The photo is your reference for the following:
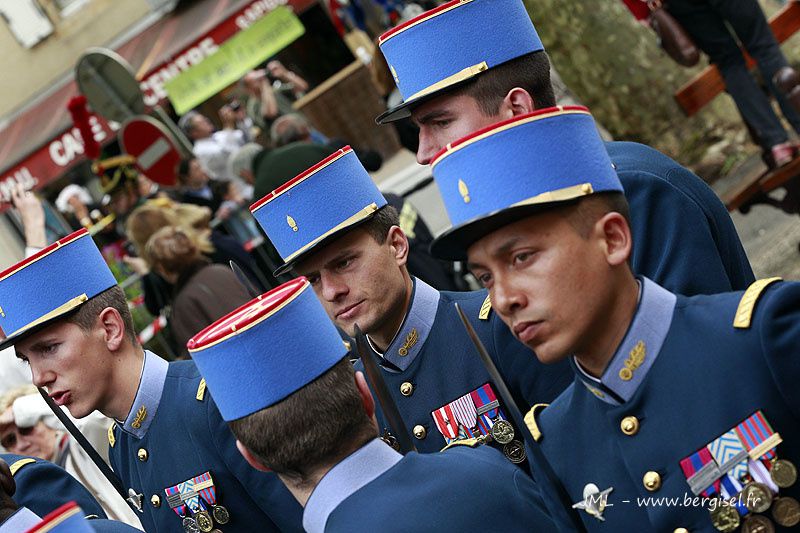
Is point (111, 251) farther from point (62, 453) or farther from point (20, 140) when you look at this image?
point (20, 140)

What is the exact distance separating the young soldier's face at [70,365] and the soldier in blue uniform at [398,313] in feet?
2.77

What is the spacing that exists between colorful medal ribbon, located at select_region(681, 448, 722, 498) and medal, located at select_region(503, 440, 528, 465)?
3.55ft

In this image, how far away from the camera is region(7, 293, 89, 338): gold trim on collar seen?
173 inches

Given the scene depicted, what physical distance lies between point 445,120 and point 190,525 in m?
1.72

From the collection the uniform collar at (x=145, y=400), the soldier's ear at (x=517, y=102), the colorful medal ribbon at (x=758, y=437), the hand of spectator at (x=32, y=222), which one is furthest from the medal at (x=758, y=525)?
the hand of spectator at (x=32, y=222)

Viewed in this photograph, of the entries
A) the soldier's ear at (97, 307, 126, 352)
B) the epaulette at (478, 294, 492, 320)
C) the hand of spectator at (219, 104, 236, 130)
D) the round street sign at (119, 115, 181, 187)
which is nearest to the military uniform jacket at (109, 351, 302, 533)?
the soldier's ear at (97, 307, 126, 352)

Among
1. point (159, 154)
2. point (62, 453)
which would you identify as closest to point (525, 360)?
point (62, 453)

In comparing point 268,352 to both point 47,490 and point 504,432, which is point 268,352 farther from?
point 47,490

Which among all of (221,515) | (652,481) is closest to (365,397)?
A: (652,481)

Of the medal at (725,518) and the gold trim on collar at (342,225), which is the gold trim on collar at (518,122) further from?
the gold trim on collar at (342,225)

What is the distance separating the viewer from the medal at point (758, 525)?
2537 mm

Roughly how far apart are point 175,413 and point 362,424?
1742 mm

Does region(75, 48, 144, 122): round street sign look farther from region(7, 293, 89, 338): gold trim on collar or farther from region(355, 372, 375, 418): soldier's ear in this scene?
region(355, 372, 375, 418): soldier's ear

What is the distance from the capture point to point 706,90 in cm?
889
